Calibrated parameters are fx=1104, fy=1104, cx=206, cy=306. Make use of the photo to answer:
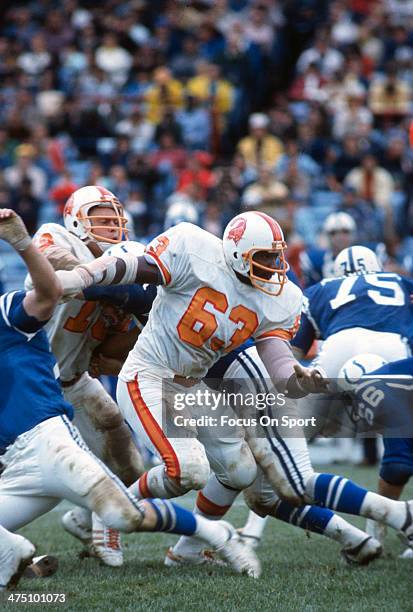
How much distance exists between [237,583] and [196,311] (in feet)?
3.78

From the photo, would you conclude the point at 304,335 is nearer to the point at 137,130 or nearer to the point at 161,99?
the point at 137,130

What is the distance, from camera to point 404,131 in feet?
42.0

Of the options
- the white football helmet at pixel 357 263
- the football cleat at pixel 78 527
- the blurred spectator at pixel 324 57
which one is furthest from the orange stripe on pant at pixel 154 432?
the blurred spectator at pixel 324 57

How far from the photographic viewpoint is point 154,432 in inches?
187

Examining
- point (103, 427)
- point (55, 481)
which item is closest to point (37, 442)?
point (55, 481)

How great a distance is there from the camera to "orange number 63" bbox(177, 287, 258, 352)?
475cm

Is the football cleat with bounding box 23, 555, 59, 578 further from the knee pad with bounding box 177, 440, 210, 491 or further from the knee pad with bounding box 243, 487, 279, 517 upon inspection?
the knee pad with bounding box 243, 487, 279, 517

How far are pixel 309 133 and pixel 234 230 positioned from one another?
26.1 ft

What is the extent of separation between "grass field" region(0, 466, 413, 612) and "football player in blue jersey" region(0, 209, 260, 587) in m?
0.27

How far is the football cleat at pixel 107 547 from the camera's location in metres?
5.17

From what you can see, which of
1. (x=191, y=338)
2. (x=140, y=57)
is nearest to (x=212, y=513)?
(x=191, y=338)

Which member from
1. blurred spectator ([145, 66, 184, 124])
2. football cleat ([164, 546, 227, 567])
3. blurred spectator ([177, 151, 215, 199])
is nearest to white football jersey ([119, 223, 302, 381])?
football cleat ([164, 546, 227, 567])

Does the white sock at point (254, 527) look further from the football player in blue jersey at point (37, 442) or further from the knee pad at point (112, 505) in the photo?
the knee pad at point (112, 505)

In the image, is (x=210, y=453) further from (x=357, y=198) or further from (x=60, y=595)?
(x=357, y=198)
